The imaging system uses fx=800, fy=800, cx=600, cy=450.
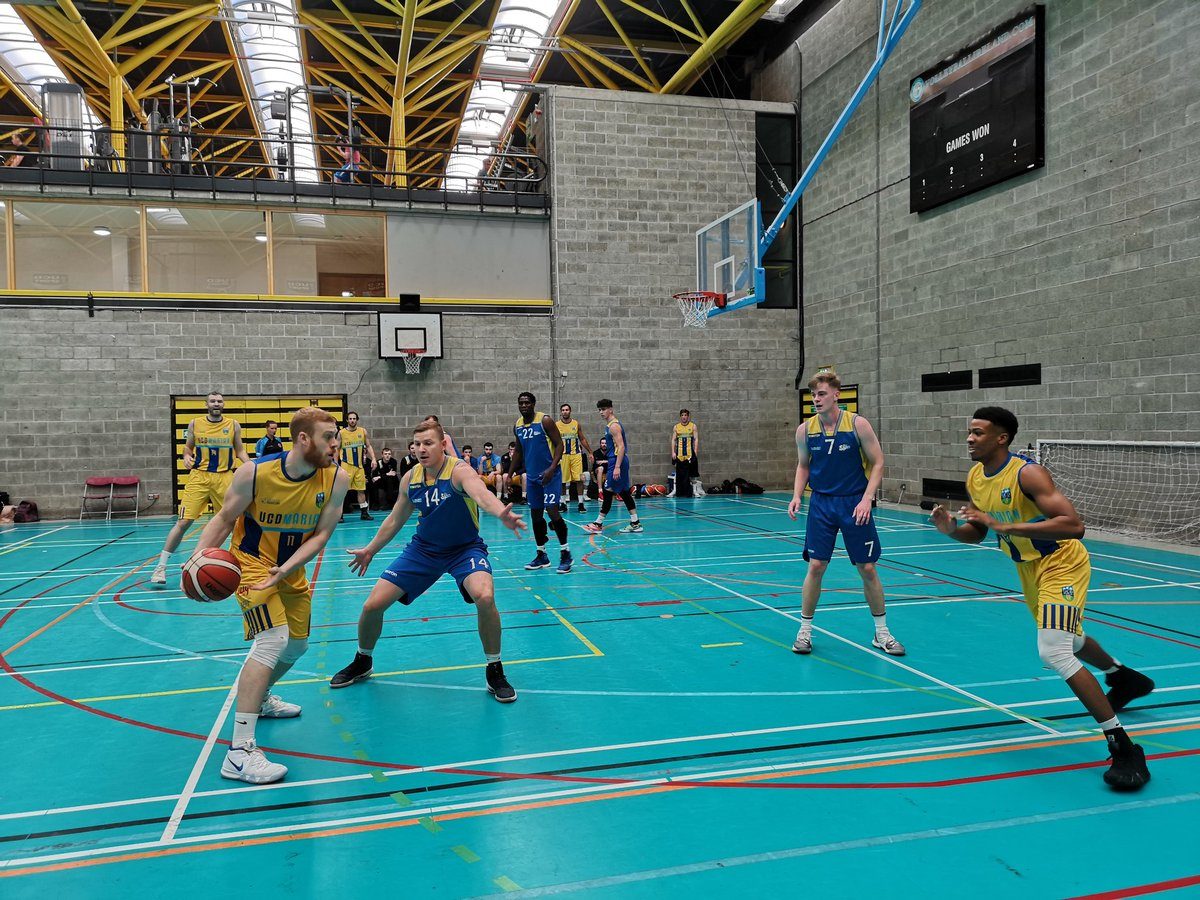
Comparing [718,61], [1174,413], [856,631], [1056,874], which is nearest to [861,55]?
[718,61]

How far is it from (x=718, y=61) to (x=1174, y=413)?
1612 cm

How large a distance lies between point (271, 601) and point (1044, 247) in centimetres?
1360

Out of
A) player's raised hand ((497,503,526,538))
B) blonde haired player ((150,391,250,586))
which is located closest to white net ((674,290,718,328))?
blonde haired player ((150,391,250,586))

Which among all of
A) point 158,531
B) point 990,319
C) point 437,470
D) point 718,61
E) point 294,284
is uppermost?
point 718,61

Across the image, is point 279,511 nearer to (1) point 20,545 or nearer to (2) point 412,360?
(1) point 20,545

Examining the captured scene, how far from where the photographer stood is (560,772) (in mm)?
4285

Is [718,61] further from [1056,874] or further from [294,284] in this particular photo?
[1056,874]

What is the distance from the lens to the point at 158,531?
15109 mm

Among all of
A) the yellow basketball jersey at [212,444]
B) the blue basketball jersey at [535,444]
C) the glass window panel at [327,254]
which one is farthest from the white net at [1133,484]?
the glass window panel at [327,254]

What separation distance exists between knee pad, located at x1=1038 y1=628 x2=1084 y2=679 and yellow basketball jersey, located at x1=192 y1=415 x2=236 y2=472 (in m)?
8.96

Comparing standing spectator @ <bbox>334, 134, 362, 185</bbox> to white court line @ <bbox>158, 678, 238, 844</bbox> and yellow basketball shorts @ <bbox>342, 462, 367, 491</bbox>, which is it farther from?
white court line @ <bbox>158, 678, 238, 844</bbox>

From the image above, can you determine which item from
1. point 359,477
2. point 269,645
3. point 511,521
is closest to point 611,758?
point 511,521

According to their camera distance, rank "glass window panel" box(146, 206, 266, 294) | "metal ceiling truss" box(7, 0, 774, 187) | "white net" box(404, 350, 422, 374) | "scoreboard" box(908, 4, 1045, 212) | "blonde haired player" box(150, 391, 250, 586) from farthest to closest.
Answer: "white net" box(404, 350, 422, 374), "metal ceiling truss" box(7, 0, 774, 187), "glass window panel" box(146, 206, 266, 294), "scoreboard" box(908, 4, 1045, 212), "blonde haired player" box(150, 391, 250, 586)

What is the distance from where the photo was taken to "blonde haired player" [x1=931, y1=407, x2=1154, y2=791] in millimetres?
4094
